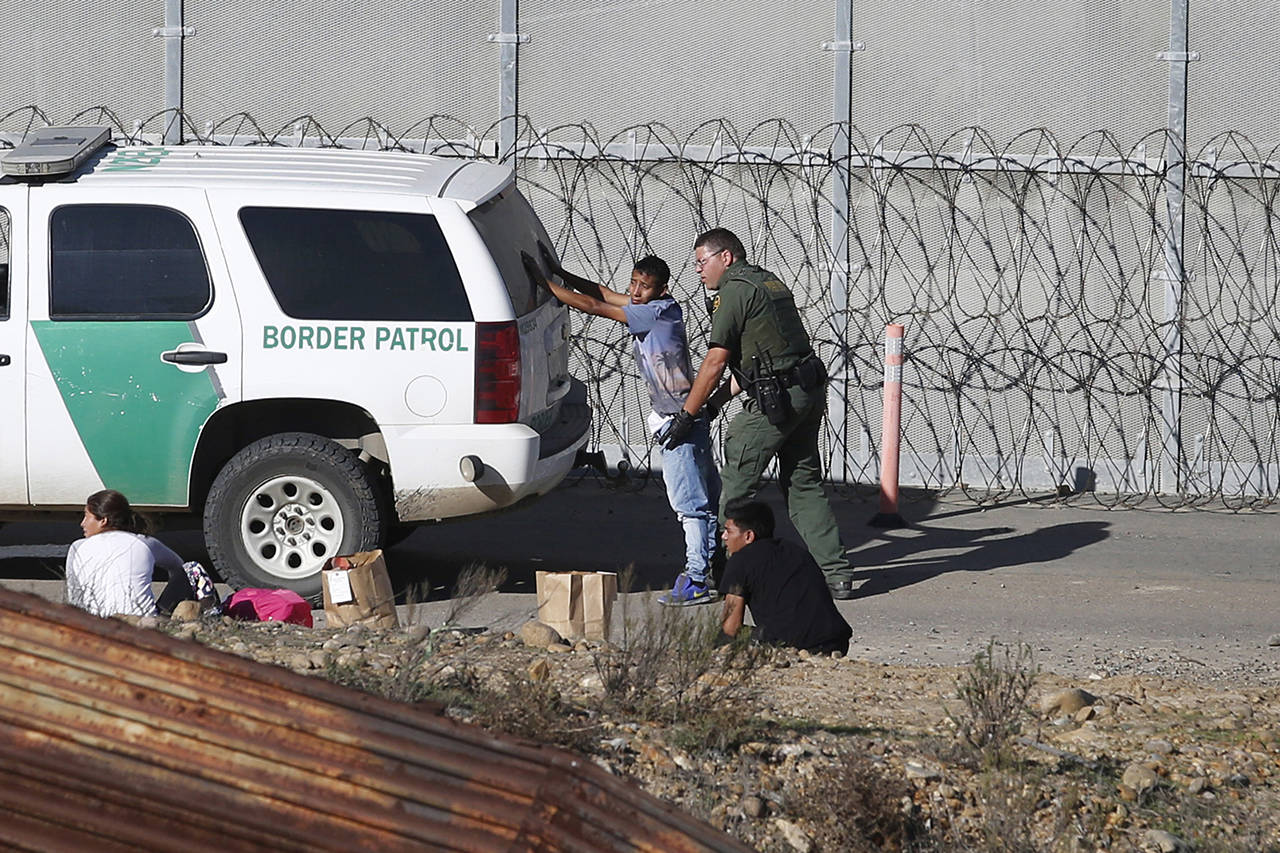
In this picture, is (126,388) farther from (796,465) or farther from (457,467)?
(796,465)

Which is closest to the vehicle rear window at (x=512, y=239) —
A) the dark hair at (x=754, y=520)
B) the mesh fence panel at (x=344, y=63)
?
the dark hair at (x=754, y=520)

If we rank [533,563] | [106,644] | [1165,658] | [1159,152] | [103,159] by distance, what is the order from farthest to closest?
[1159,152], [533,563], [103,159], [1165,658], [106,644]

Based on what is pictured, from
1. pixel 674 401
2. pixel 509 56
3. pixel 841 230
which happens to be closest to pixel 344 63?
pixel 509 56

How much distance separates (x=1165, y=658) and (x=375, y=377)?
3.79 metres

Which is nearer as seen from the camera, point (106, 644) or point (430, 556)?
point (106, 644)

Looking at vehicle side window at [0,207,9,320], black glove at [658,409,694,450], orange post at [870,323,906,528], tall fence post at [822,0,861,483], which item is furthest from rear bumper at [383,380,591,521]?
tall fence post at [822,0,861,483]

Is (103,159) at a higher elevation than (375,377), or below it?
higher

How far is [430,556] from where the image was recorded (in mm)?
9203

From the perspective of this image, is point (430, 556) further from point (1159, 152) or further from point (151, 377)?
point (1159, 152)

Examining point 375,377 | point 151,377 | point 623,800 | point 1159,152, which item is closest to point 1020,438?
point 1159,152

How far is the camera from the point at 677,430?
7.96 metres

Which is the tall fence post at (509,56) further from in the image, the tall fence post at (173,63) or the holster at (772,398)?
the holster at (772,398)

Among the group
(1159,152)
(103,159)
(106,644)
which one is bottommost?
(106,644)

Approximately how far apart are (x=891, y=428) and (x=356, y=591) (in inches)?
197
